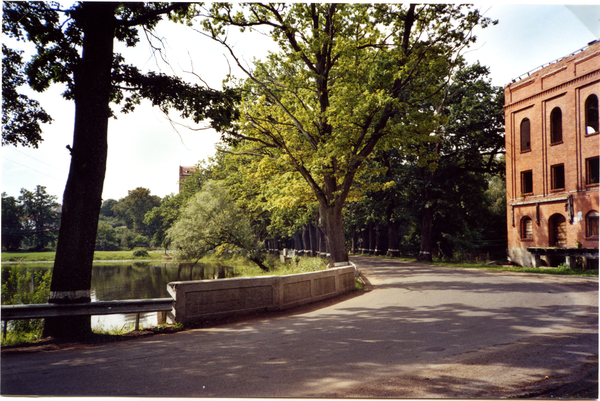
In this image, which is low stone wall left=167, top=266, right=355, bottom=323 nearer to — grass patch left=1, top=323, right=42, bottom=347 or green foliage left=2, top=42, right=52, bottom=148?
grass patch left=1, top=323, right=42, bottom=347

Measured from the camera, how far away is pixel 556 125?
20.3 meters

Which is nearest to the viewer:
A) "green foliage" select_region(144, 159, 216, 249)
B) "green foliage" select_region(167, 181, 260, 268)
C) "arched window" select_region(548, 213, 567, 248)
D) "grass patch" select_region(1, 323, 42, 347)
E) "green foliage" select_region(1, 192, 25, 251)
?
"green foliage" select_region(1, 192, 25, 251)

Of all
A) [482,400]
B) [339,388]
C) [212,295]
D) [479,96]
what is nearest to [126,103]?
[212,295]

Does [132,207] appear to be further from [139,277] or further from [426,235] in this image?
[426,235]

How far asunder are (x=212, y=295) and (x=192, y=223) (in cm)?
2067

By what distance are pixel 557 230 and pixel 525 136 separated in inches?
216

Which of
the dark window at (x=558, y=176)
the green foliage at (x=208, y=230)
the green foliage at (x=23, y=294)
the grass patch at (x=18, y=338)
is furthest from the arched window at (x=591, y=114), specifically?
the green foliage at (x=208, y=230)

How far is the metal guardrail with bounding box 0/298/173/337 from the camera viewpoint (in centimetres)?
703

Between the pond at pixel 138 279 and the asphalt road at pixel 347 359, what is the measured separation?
24.9 ft

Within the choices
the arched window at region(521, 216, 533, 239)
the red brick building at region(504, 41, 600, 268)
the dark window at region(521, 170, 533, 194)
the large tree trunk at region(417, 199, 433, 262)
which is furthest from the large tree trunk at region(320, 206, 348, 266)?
the large tree trunk at region(417, 199, 433, 262)

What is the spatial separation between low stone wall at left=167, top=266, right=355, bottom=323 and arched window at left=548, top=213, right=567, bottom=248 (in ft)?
55.0

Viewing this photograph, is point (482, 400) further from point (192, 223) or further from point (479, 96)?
point (479, 96)

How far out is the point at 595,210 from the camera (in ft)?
62.4

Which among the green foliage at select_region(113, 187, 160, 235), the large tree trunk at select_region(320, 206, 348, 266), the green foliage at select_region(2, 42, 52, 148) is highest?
the green foliage at select_region(2, 42, 52, 148)
